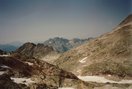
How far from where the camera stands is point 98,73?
69188 mm

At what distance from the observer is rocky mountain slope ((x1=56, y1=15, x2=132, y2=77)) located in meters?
69.6

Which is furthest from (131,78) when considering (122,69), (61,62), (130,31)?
(61,62)

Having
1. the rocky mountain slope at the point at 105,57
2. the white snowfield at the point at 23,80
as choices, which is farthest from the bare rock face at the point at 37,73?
the rocky mountain slope at the point at 105,57

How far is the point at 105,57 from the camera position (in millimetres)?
79562

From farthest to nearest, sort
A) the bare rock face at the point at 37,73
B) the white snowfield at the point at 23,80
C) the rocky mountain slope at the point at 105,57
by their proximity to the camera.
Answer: the rocky mountain slope at the point at 105,57 → the bare rock face at the point at 37,73 → the white snowfield at the point at 23,80

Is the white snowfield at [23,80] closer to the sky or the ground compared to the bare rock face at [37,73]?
closer to the ground

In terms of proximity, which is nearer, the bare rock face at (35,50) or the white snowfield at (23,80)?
the white snowfield at (23,80)

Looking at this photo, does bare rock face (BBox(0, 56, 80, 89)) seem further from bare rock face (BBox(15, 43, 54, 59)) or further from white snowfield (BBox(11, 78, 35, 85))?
bare rock face (BBox(15, 43, 54, 59))

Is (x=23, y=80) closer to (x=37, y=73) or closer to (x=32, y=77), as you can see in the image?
(x=32, y=77)

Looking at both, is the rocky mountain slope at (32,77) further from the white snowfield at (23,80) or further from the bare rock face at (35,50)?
the bare rock face at (35,50)

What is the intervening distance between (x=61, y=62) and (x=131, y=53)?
26.8m

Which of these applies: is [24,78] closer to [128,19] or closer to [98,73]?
[98,73]

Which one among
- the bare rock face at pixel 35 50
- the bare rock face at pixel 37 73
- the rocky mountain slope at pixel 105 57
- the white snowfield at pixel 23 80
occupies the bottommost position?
the white snowfield at pixel 23 80

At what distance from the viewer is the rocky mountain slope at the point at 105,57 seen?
69625 millimetres
